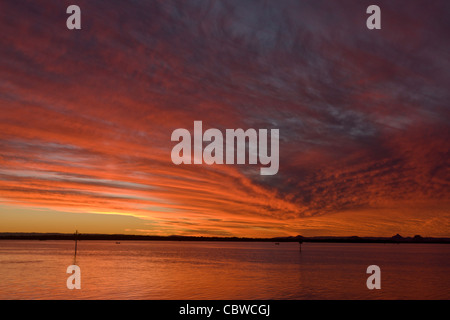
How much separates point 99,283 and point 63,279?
755cm

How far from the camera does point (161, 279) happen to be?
64375 millimetres

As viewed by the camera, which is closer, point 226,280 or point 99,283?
point 99,283

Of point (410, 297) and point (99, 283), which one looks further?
point (99, 283)
